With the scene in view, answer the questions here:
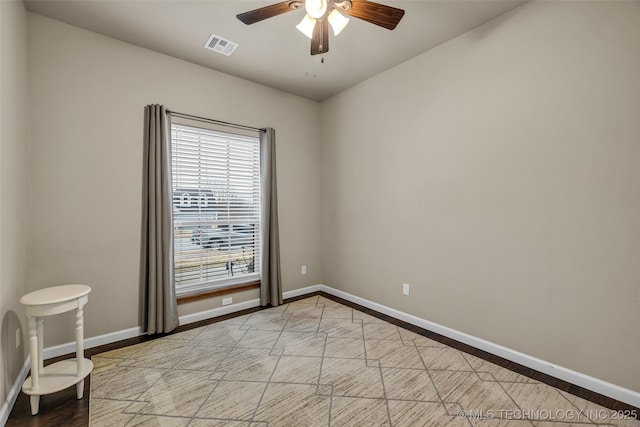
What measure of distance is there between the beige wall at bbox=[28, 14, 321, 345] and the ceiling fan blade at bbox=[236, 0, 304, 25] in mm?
1614

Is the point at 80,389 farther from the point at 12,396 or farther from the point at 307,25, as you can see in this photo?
the point at 307,25

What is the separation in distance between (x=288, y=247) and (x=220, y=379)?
6.95ft

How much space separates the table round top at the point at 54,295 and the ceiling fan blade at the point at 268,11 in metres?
2.21

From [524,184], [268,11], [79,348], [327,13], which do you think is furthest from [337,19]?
[79,348]

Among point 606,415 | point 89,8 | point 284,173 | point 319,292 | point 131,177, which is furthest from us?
point 319,292

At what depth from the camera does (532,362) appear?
2.29 meters

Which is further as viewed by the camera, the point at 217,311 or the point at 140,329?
the point at 217,311

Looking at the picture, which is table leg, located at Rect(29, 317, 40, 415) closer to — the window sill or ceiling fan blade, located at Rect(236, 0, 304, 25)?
the window sill

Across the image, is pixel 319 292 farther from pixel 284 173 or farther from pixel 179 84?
pixel 179 84

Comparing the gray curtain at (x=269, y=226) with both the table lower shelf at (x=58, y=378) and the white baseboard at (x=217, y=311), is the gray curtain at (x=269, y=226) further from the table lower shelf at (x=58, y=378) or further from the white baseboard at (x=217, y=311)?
the table lower shelf at (x=58, y=378)

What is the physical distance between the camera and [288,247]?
414 cm

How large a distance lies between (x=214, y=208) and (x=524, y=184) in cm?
320

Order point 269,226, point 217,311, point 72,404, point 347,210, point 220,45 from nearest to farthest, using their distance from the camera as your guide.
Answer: point 72,404, point 220,45, point 217,311, point 269,226, point 347,210

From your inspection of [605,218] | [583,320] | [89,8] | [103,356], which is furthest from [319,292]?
[89,8]
